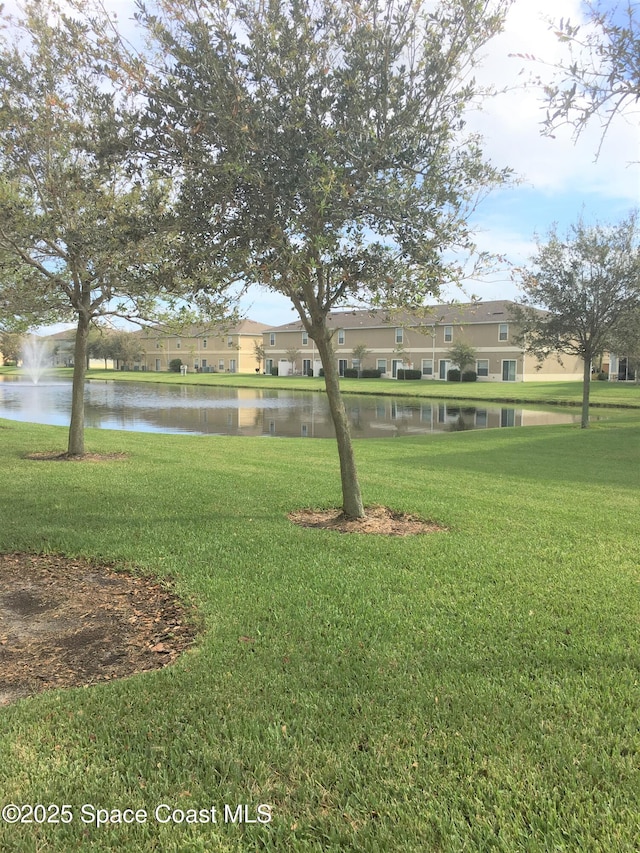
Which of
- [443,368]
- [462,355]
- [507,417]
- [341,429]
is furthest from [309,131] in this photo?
[443,368]

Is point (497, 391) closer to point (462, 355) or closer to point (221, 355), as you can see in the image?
point (462, 355)

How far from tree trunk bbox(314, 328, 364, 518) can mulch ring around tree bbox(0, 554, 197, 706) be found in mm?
2689

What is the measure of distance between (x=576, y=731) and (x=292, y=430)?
19.1 meters

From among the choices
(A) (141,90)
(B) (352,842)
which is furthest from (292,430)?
(B) (352,842)

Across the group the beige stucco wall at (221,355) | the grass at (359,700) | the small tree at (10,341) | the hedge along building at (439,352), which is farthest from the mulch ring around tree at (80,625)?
the beige stucco wall at (221,355)

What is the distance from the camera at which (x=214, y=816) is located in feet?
7.93

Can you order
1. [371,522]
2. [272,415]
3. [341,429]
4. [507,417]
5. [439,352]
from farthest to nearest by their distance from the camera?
[439,352] → [507,417] → [272,415] → [371,522] → [341,429]

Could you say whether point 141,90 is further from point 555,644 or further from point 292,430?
point 292,430

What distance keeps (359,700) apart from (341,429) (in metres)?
3.93

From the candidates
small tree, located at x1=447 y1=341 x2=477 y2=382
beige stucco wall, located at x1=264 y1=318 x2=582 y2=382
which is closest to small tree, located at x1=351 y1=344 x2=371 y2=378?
beige stucco wall, located at x1=264 y1=318 x2=582 y2=382

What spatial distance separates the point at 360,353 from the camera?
63844 millimetres

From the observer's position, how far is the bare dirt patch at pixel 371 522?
6.65m

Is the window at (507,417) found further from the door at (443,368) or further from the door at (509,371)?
the door at (443,368)

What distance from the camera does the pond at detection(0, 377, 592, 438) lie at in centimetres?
2217
